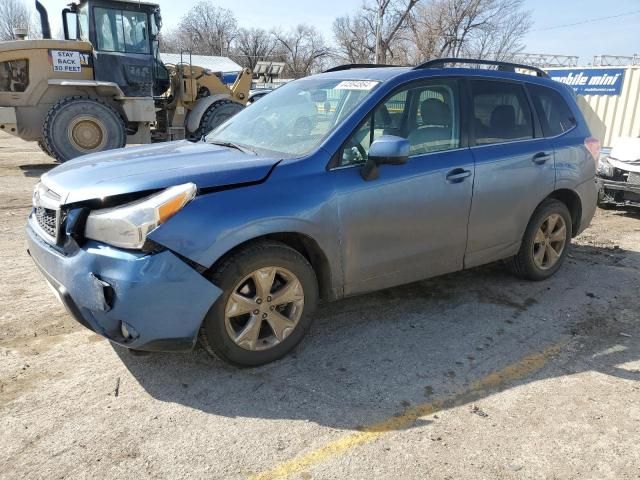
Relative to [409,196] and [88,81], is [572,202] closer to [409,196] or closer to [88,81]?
[409,196]

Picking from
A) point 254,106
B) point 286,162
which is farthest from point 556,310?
point 254,106

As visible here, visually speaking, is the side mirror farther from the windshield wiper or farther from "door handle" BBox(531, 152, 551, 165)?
"door handle" BBox(531, 152, 551, 165)

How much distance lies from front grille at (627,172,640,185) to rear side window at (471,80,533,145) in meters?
4.03

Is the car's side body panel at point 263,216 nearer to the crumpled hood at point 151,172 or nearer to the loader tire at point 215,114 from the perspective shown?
the crumpled hood at point 151,172

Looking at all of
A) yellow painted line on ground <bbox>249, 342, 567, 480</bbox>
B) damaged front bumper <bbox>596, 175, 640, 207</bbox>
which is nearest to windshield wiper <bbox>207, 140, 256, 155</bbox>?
yellow painted line on ground <bbox>249, 342, 567, 480</bbox>

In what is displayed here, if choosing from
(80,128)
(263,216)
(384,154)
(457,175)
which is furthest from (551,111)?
(80,128)

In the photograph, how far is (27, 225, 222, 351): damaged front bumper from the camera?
2.71 metres

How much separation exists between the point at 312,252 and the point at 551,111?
2.87 meters

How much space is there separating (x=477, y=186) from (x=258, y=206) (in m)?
1.87

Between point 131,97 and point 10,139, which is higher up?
point 131,97

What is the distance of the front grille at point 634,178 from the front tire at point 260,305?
6336mm

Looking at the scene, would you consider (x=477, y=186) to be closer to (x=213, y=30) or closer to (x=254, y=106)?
(x=254, y=106)

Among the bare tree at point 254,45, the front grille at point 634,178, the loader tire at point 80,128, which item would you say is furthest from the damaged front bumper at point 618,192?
the bare tree at point 254,45

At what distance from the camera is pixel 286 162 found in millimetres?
3238
